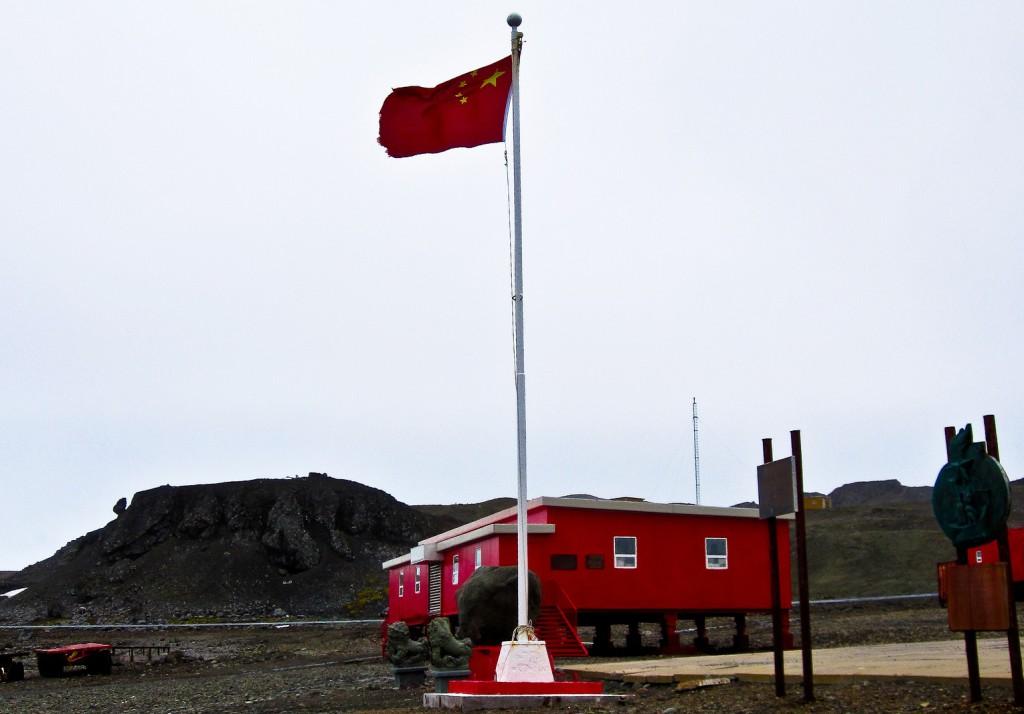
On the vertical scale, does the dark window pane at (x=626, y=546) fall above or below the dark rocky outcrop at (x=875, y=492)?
below

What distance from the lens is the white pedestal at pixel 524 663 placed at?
13.3 meters

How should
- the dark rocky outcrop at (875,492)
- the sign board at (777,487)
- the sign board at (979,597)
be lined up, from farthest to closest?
1. the dark rocky outcrop at (875,492)
2. the sign board at (777,487)
3. the sign board at (979,597)

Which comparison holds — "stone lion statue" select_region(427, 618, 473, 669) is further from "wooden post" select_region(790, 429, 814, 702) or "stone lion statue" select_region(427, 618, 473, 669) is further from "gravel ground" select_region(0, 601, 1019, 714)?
"wooden post" select_region(790, 429, 814, 702)

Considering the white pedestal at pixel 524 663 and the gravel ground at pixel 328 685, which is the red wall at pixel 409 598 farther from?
the white pedestal at pixel 524 663

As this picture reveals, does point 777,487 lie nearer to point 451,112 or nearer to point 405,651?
point 451,112

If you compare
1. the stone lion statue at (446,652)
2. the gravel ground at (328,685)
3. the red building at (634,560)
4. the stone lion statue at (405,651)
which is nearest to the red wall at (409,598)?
the gravel ground at (328,685)

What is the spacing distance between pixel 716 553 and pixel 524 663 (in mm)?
17271

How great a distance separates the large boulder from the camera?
23.2 m

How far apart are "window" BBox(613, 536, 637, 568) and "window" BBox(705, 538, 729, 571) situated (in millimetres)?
2265

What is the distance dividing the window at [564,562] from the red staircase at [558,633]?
1.41 meters

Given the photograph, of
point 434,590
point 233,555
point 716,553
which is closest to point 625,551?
point 716,553

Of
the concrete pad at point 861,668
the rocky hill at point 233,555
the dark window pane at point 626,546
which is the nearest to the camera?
the concrete pad at point 861,668

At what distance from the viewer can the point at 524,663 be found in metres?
13.4

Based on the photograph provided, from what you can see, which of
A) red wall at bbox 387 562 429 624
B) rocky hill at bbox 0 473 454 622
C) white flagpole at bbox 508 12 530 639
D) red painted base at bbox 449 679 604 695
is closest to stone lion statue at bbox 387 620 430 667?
white flagpole at bbox 508 12 530 639
